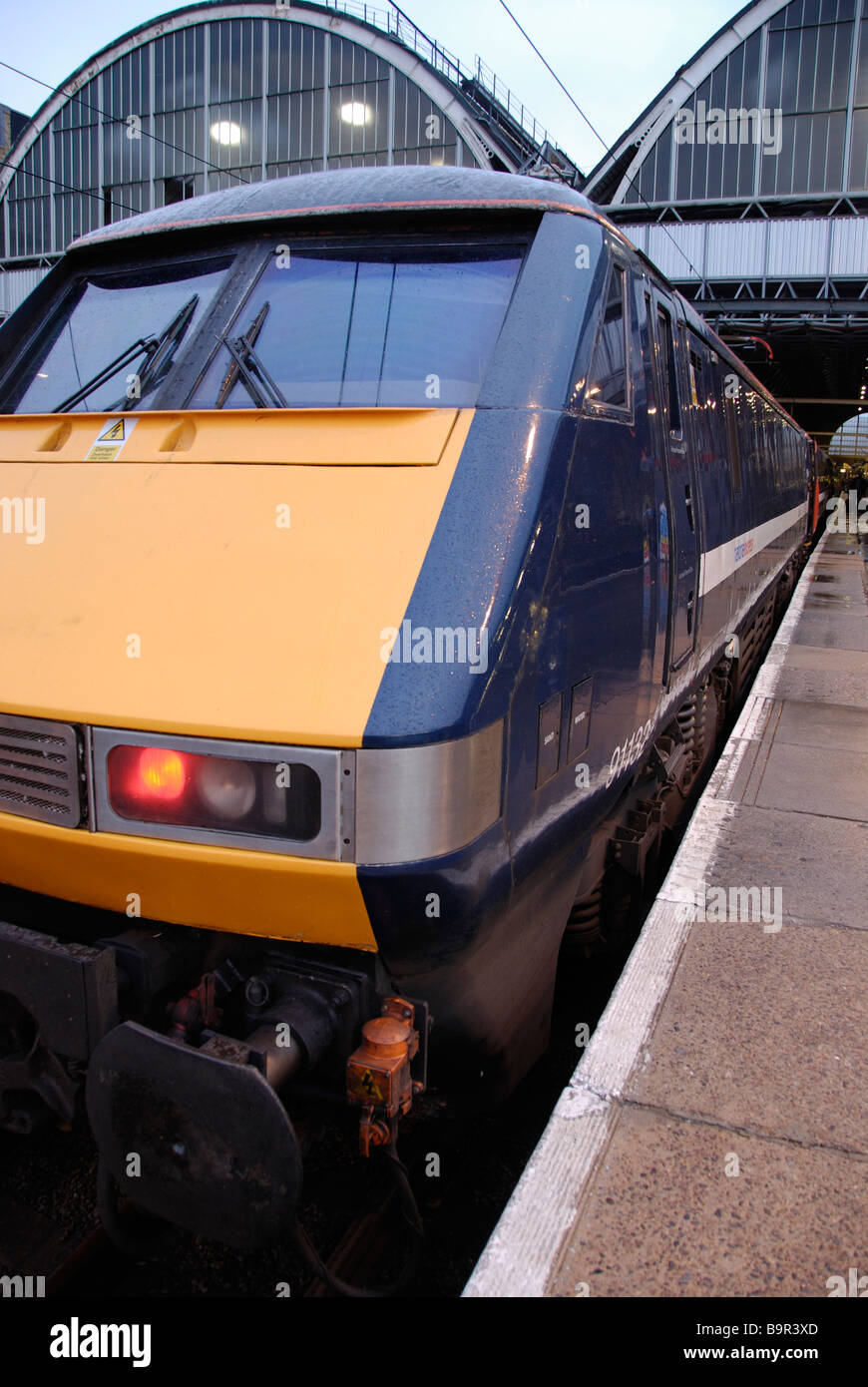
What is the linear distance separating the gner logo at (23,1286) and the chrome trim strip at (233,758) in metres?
1.25

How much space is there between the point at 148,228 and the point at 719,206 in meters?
28.0

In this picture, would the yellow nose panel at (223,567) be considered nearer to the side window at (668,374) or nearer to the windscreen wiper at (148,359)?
the windscreen wiper at (148,359)

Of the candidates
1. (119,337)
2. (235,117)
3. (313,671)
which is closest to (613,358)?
(313,671)

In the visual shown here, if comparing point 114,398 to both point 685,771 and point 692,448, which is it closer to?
point 692,448

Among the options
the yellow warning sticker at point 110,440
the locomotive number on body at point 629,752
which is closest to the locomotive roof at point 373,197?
the yellow warning sticker at point 110,440

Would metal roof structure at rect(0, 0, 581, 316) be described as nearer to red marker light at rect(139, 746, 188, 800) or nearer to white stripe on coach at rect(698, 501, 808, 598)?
white stripe on coach at rect(698, 501, 808, 598)

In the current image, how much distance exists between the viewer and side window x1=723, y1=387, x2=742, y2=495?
6047mm

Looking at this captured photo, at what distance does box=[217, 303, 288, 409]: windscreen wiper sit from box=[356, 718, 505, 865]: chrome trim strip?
4.24 feet

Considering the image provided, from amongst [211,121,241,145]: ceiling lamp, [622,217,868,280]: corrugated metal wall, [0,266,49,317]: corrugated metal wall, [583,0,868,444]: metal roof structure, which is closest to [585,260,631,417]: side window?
[622,217,868,280]: corrugated metal wall

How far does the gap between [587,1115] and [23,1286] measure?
1.50 metres

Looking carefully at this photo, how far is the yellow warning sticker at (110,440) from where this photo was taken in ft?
8.89

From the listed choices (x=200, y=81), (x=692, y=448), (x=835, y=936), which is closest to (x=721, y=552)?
(x=692, y=448)

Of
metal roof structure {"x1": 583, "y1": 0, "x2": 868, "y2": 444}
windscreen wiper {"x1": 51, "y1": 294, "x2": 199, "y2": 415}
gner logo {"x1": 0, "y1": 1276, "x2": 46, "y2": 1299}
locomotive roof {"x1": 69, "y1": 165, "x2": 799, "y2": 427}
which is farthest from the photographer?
Result: metal roof structure {"x1": 583, "y1": 0, "x2": 868, "y2": 444}

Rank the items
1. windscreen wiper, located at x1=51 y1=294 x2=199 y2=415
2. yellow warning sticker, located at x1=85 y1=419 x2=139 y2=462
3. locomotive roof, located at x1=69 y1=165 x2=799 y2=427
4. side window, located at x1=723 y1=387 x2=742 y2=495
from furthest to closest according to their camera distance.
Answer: side window, located at x1=723 y1=387 x2=742 y2=495, windscreen wiper, located at x1=51 y1=294 x2=199 y2=415, locomotive roof, located at x1=69 y1=165 x2=799 y2=427, yellow warning sticker, located at x1=85 y1=419 x2=139 y2=462
